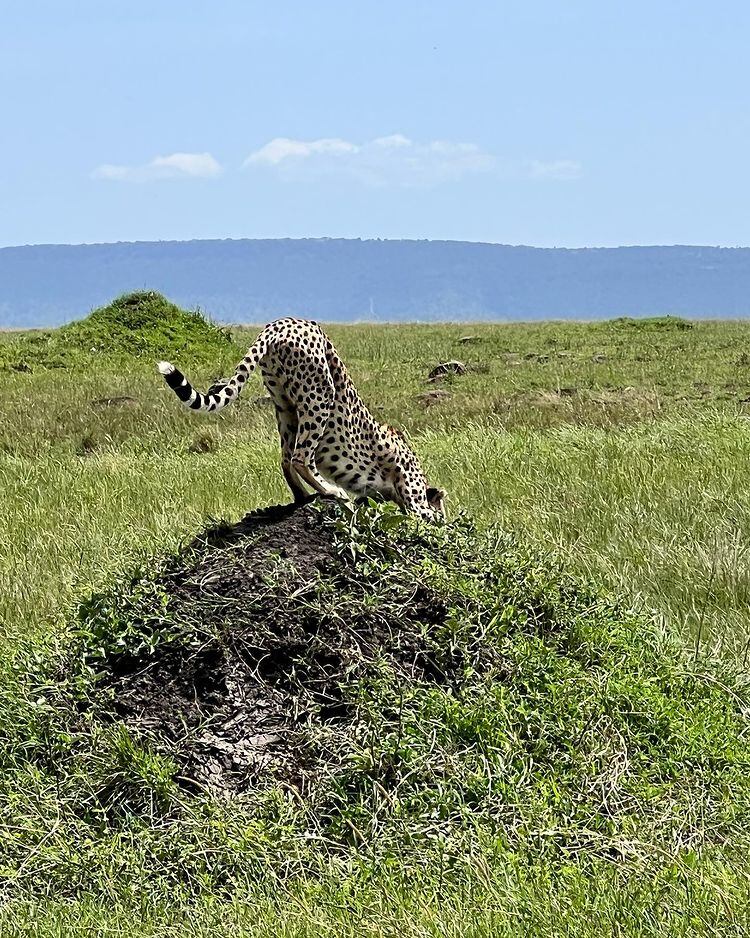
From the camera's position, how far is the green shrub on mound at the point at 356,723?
443 centimetres

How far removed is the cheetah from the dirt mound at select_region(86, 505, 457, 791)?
57cm

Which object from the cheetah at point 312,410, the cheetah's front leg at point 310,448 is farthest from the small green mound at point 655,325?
the cheetah's front leg at point 310,448

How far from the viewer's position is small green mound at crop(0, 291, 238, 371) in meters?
21.3

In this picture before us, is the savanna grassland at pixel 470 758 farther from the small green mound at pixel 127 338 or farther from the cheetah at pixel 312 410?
the small green mound at pixel 127 338

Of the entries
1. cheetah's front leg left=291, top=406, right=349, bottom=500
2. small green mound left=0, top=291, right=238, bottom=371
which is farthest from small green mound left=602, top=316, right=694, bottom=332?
cheetah's front leg left=291, top=406, right=349, bottom=500

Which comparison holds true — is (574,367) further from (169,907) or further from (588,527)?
(169,907)

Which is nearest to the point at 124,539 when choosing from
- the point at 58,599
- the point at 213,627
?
the point at 58,599

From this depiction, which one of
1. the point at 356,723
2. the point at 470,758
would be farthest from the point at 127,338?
the point at 470,758

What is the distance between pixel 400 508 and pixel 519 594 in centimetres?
99

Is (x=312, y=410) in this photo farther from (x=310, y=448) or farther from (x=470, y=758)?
(x=470, y=758)

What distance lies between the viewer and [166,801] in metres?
4.60

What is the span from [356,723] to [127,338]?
1817 centimetres

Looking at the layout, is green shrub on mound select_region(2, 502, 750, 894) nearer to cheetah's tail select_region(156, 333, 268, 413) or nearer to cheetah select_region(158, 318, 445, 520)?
cheetah select_region(158, 318, 445, 520)

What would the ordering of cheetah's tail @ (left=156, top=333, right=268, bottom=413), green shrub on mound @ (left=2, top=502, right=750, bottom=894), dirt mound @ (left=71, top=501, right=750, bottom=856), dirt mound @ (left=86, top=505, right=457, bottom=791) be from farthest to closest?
cheetah's tail @ (left=156, top=333, right=268, bottom=413)
dirt mound @ (left=86, top=505, right=457, bottom=791)
dirt mound @ (left=71, top=501, right=750, bottom=856)
green shrub on mound @ (left=2, top=502, right=750, bottom=894)
